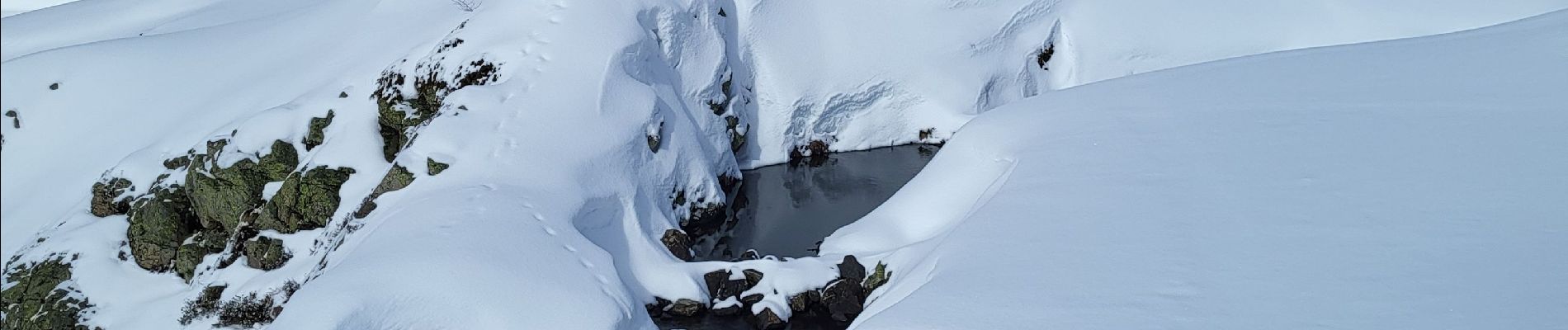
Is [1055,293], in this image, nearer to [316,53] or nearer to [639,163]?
[639,163]

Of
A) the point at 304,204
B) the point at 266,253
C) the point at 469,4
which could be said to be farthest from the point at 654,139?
the point at 469,4

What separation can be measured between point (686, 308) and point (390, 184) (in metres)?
5.72

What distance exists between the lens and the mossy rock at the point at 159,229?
18547mm

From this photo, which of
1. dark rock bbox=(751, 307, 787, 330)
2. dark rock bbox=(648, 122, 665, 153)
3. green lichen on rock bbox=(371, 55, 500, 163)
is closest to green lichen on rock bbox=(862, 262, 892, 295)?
dark rock bbox=(751, 307, 787, 330)

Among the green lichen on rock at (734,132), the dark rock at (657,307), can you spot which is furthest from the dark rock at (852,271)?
the green lichen on rock at (734,132)

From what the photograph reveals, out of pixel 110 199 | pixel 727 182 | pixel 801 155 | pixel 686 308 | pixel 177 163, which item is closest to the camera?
pixel 686 308

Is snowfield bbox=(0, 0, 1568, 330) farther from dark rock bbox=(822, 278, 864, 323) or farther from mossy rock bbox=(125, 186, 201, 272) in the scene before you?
dark rock bbox=(822, 278, 864, 323)

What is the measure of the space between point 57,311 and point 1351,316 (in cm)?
2003

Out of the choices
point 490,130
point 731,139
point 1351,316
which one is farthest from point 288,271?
point 1351,316

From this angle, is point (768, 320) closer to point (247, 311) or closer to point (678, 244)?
point (678, 244)

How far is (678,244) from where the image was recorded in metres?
17.5

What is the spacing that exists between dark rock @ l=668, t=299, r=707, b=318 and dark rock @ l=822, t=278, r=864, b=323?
2.02 meters

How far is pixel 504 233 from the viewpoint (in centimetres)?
1466

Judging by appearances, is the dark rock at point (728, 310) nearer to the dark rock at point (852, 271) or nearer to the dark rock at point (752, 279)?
the dark rock at point (752, 279)
